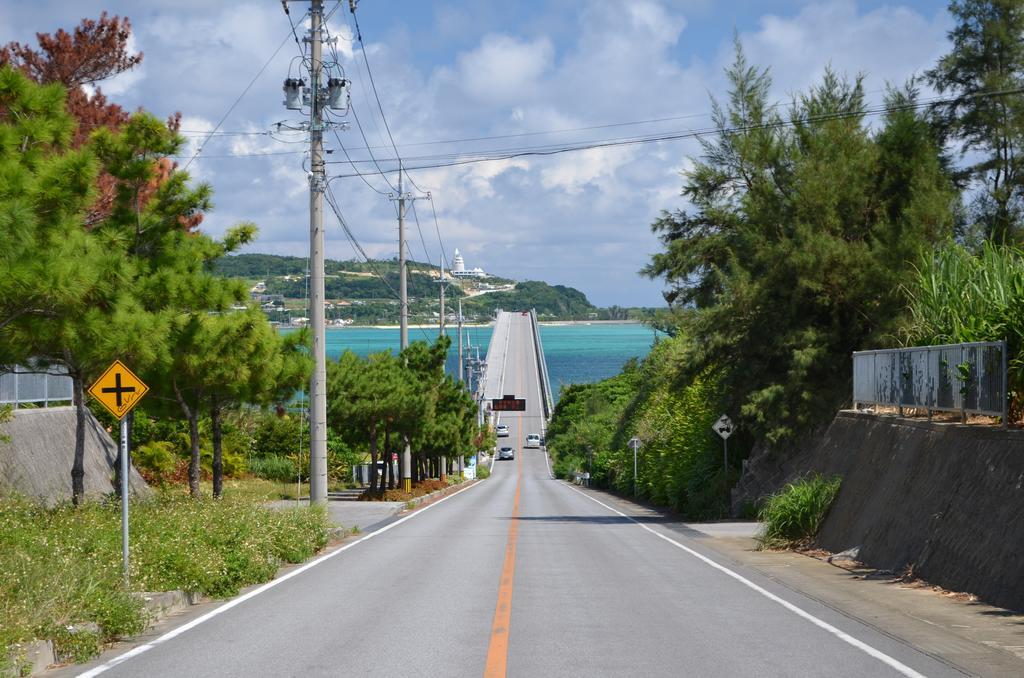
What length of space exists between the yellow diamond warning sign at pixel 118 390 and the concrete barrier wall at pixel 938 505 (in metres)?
10.2

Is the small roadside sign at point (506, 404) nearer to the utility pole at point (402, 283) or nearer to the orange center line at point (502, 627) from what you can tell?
the utility pole at point (402, 283)

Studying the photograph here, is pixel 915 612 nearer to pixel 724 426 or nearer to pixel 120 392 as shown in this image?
pixel 120 392

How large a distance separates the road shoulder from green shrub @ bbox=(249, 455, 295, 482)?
37.0 metres

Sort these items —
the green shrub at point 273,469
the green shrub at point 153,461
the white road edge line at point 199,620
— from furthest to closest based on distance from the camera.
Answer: the green shrub at point 273,469, the green shrub at point 153,461, the white road edge line at point 199,620

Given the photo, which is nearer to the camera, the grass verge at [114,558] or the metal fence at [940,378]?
the grass verge at [114,558]

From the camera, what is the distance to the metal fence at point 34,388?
91.0 ft

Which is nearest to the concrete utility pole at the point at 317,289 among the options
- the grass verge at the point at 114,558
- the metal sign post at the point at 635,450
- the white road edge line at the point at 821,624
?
the grass verge at the point at 114,558

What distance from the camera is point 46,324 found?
15062 mm

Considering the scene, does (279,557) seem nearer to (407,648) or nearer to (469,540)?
(469,540)

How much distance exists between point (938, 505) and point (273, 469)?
4228 cm

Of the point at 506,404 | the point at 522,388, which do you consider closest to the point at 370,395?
the point at 506,404

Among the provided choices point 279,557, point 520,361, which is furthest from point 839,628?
point 520,361

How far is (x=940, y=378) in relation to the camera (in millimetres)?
16672

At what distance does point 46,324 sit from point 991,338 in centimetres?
1317
